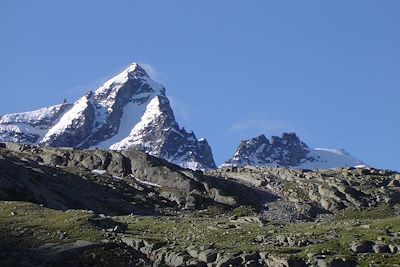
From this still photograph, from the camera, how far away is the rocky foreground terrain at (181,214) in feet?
178

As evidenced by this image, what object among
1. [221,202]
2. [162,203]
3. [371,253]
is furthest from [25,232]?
[221,202]

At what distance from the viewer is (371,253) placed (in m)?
54.6

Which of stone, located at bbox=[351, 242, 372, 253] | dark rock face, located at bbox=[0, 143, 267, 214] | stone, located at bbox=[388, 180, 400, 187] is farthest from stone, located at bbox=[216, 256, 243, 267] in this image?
stone, located at bbox=[388, 180, 400, 187]

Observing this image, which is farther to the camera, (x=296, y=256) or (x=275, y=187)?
(x=275, y=187)

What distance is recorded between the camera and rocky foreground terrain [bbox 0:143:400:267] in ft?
178

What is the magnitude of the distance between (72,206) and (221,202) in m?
44.7

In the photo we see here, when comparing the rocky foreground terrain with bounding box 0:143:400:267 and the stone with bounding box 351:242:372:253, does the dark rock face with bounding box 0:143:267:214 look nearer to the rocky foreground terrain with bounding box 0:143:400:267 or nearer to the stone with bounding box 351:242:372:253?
the rocky foreground terrain with bounding box 0:143:400:267

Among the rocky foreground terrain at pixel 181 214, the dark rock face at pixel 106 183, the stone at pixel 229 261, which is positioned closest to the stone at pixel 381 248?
the rocky foreground terrain at pixel 181 214

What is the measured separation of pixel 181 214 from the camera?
12725cm

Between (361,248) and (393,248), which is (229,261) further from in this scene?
(393,248)

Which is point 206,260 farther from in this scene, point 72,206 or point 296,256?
point 72,206

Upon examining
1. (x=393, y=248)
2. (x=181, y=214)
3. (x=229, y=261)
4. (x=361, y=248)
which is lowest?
(x=229, y=261)

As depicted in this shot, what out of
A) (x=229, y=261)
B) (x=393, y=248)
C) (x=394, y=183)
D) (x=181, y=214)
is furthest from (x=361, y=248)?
(x=394, y=183)

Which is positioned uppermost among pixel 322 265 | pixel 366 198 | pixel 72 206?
pixel 366 198
